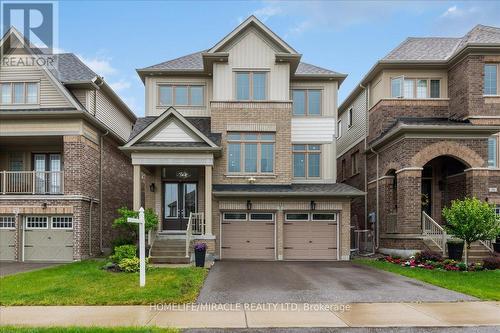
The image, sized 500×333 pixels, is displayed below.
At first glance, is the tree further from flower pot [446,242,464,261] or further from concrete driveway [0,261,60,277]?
concrete driveway [0,261,60,277]

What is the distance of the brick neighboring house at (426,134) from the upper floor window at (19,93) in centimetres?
1582

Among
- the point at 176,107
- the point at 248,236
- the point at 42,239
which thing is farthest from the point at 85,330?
the point at 176,107

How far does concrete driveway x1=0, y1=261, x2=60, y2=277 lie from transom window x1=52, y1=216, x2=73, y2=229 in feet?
5.82

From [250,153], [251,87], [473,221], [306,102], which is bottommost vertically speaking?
[473,221]

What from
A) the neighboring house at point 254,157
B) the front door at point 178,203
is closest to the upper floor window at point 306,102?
the neighboring house at point 254,157

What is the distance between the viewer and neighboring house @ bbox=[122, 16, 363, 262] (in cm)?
2017

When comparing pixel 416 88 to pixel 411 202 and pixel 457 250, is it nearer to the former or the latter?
pixel 411 202

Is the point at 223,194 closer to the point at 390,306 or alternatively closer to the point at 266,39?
the point at 266,39

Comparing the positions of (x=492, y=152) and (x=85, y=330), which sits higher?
(x=492, y=152)

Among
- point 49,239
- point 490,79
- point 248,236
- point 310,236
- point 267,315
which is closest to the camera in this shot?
point 267,315

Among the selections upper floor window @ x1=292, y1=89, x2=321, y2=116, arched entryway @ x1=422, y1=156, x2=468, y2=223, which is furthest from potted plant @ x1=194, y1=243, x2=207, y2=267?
arched entryway @ x1=422, y1=156, x2=468, y2=223

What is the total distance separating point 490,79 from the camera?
20.8 m

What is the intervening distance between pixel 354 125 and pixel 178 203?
12.3m

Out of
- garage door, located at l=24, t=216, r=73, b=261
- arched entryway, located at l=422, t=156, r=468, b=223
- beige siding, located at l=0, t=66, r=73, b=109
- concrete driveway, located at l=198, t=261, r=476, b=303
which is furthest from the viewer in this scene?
arched entryway, located at l=422, t=156, r=468, b=223
